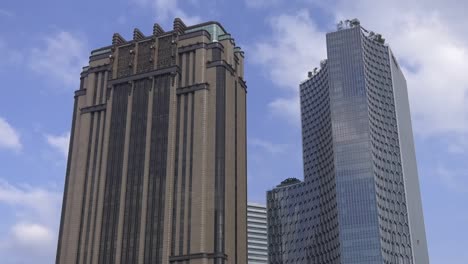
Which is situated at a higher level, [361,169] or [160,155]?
[361,169]

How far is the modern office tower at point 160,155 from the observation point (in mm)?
99000

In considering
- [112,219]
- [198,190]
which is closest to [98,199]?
[112,219]

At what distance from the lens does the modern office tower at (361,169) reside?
165125 mm

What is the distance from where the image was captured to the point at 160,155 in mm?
105938

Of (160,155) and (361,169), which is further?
(361,169)

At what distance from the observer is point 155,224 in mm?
100438

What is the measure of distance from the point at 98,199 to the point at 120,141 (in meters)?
12.1

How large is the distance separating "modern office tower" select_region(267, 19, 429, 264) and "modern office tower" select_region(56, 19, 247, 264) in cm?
6558

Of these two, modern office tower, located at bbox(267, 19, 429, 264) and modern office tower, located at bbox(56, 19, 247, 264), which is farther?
modern office tower, located at bbox(267, 19, 429, 264)

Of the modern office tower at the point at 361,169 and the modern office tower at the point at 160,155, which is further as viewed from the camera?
the modern office tower at the point at 361,169

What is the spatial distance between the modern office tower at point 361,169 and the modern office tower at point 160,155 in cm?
6558

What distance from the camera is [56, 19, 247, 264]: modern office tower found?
325ft

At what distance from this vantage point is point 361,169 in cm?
17100

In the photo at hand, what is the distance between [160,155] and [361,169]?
275 ft
